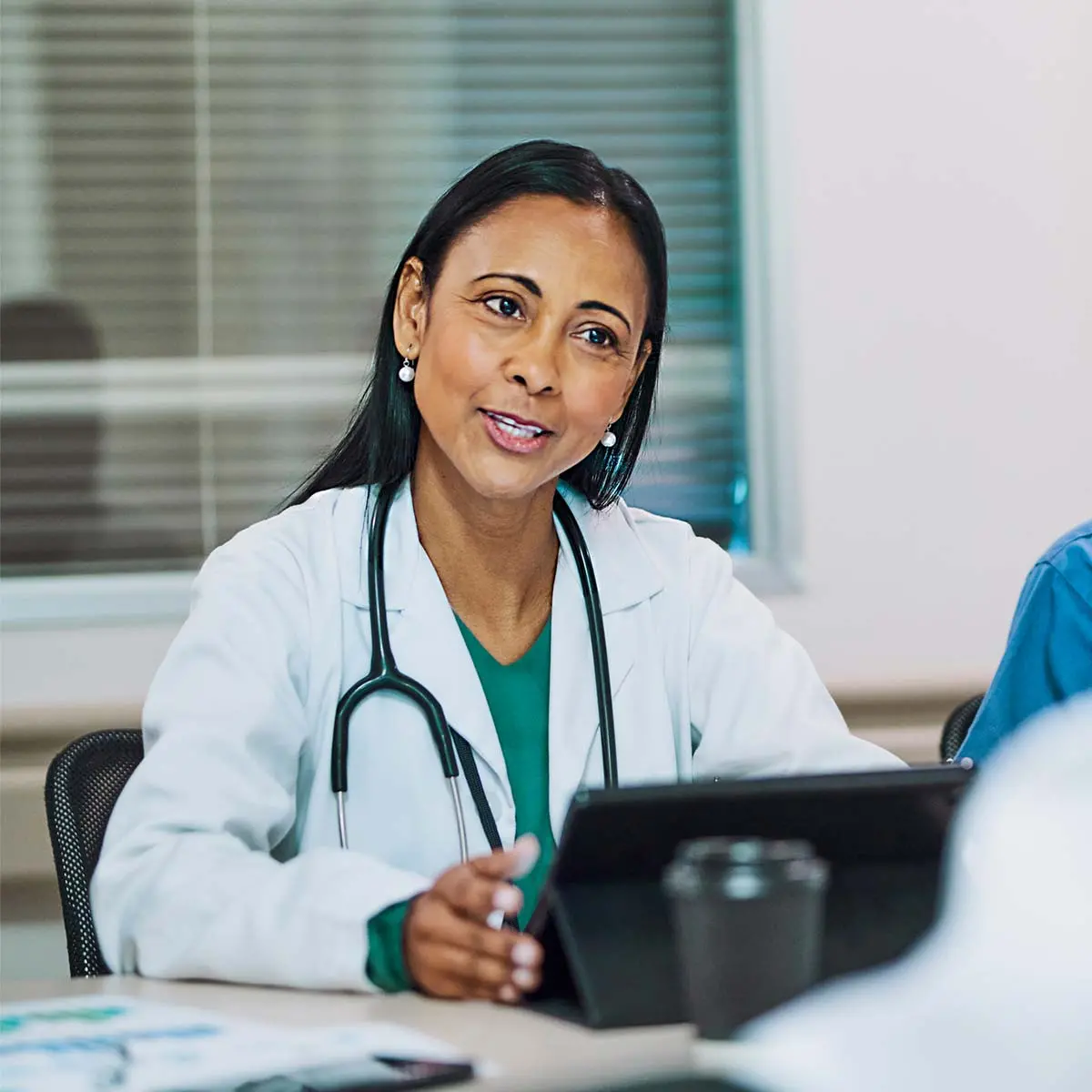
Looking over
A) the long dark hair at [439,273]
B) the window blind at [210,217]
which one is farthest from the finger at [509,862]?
the window blind at [210,217]

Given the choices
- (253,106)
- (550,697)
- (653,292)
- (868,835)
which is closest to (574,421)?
(653,292)

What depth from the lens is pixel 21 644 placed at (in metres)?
A: 2.37

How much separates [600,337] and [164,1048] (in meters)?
0.97

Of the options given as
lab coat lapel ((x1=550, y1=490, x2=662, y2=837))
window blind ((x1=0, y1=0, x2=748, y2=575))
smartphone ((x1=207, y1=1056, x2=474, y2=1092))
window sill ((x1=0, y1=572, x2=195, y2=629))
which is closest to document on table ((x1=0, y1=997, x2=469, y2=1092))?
smartphone ((x1=207, y1=1056, x2=474, y2=1092))

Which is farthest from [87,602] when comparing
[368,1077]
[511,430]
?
[368,1077]

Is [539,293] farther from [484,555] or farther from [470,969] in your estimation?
[470,969]

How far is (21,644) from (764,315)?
1265mm

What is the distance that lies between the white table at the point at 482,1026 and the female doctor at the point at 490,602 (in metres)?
0.20

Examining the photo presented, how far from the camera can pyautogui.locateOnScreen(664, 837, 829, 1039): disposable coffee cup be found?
2.56 ft

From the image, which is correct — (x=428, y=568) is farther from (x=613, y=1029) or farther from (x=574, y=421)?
(x=613, y=1029)

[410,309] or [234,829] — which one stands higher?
[410,309]

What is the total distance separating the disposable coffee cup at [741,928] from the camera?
2.56ft

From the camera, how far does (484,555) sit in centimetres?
168

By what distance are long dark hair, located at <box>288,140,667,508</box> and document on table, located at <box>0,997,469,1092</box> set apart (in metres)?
0.82
